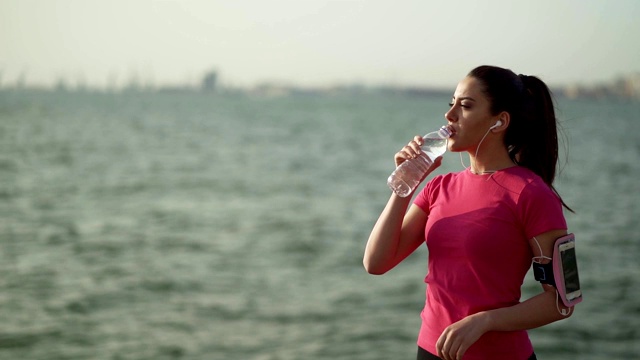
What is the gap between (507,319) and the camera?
2217mm

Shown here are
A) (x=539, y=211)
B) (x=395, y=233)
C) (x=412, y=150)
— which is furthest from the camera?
(x=395, y=233)

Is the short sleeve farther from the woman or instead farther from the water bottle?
the water bottle

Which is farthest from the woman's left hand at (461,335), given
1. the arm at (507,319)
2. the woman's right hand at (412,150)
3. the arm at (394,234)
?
the woman's right hand at (412,150)

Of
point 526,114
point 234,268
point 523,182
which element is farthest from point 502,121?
point 234,268

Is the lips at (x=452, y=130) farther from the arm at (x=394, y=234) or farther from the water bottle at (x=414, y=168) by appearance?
the arm at (x=394, y=234)

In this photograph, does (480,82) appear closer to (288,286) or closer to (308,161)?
(288,286)

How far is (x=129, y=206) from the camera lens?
2106 centimetres

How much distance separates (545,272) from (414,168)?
43 centimetres

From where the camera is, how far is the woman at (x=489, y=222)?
221 cm

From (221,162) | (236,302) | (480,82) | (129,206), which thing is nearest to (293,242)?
(236,302)

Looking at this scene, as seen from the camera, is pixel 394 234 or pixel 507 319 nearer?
pixel 507 319

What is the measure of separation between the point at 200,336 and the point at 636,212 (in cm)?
1441

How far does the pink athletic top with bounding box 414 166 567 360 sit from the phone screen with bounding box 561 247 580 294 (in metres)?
0.07

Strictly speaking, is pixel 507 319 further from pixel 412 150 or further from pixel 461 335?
pixel 412 150
